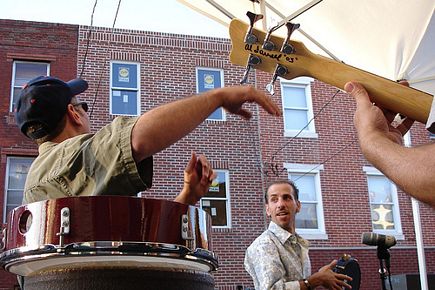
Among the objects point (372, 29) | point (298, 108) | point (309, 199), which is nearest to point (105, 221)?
point (372, 29)

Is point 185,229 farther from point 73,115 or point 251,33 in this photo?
point 251,33

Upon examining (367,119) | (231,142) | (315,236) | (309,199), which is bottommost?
(367,119)

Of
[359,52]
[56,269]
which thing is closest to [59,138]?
[56,269]

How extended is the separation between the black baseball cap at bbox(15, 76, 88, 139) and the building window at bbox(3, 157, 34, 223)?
1120 cm

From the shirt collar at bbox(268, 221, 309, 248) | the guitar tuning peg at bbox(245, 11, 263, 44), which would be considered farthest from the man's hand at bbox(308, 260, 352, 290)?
the guitar tuning peg at bbox(245, 11, 263, 44)

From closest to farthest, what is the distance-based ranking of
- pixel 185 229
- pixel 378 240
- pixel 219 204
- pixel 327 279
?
pixel 185 229, pixel 327 279, pixel 378 240, pixel 219 204

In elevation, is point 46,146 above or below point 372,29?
below

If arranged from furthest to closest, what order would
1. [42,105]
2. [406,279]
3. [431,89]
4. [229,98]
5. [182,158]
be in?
[182,158], [406,279], [431,89], [42,105], [229,98]

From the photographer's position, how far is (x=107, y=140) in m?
1.39

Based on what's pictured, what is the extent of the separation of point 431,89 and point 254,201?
8862 millimetres

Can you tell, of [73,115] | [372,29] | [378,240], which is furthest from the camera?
[372,29]

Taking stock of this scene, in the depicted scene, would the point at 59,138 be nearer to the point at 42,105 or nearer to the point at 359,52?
the point at 42,105

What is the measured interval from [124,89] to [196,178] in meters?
12.1

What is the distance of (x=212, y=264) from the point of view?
1.51m
